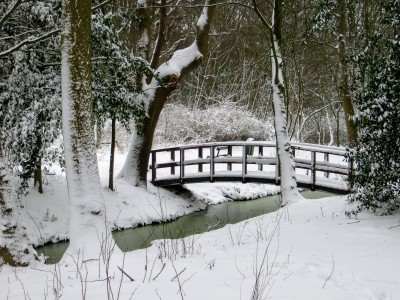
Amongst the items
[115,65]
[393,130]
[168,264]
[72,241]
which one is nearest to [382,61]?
[393,130]

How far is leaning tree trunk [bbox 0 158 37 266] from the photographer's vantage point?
5238mm

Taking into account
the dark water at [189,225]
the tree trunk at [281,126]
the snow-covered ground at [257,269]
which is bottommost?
the dark water at [189,225]

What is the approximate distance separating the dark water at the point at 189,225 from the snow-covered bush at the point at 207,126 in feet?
22.5

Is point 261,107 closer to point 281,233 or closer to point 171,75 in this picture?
point 171,75

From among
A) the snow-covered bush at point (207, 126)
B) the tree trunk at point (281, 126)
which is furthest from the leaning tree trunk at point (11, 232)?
the snow-covered bush at point (207, 126)

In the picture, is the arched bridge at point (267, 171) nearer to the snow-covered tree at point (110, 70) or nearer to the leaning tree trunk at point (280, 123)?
the leaning tree trunk at point (280, 123)

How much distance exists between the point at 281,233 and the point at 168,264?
8.85 feet

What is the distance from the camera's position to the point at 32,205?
11562mm

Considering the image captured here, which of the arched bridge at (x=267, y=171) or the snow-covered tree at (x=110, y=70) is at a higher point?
the snow-covered tree at (x=110, y=70)

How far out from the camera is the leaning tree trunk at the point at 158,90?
14.2m

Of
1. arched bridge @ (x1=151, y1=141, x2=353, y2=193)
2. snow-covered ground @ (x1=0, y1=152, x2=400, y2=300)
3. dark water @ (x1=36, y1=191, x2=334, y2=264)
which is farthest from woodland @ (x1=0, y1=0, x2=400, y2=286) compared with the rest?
dark water @ (x1=36, y1=191, x2=334, y2=264)

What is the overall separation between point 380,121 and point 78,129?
4383mm

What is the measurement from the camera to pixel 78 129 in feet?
17.6

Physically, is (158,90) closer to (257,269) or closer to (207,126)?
(207,126)
